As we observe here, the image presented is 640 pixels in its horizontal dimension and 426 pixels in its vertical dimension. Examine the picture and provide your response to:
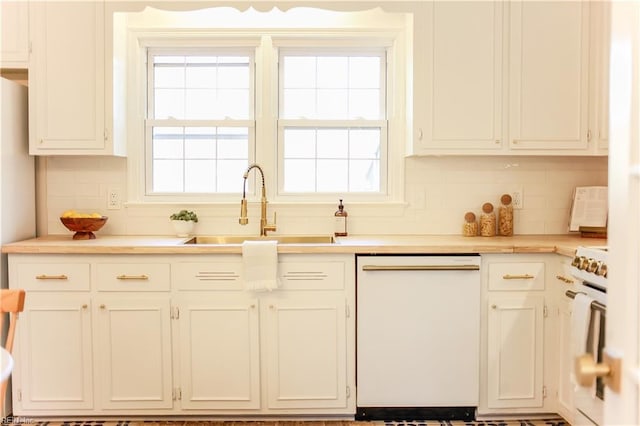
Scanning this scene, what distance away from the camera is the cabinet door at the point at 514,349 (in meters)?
2.91

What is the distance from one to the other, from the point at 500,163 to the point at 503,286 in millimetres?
931

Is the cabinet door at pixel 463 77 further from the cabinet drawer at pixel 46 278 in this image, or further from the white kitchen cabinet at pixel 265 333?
the cabinet drawer at pixel 46 278

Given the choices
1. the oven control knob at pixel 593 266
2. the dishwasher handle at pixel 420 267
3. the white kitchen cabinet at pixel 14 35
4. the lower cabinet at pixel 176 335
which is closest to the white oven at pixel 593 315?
the oven control knob at pixel 593 266

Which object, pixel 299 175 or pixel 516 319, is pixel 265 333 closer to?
pixel 299 175

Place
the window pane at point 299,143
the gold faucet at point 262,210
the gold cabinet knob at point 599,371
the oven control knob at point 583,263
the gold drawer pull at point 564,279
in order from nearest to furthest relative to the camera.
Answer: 1. the gold cabinet knob at point 599,371
2. the oven control knob at point 583,263
3. the gold drawer pull at point 564,279
4. the gold faucet at point 262,210
5. the window pane at point 299,143

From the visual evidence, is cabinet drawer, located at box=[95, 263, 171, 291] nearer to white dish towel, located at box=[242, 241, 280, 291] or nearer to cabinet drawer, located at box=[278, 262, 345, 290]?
white dish towel, located at box=[242, 241, 280, 291]

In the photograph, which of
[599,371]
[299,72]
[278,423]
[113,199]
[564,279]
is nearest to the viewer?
[599,371]

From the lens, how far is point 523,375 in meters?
2.93

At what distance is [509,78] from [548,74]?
22 centimetres

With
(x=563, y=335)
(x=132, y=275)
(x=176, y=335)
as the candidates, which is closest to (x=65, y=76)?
(x=132, y=275)

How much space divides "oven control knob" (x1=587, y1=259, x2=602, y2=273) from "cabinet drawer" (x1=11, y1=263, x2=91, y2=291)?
2.43 meters

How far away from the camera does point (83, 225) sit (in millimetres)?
3170

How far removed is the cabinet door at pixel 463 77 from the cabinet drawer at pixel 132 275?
62.8 inches

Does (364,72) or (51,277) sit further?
(364,72)
